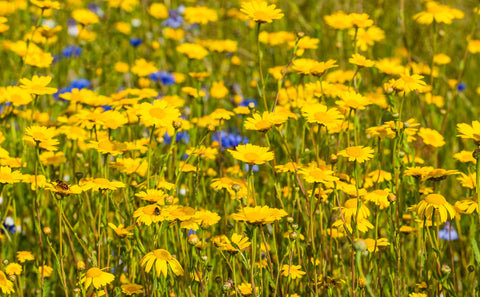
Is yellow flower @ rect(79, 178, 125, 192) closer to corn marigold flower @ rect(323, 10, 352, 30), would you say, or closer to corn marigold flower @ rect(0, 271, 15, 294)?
corn marigold flower @ rect(0, 271, 15, 294)

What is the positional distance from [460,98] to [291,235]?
2.66 m

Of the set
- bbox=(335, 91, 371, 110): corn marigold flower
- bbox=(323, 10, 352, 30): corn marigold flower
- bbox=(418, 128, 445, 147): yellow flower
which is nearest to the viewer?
bbox=(335, 91, 371, 110): corn marigold flower

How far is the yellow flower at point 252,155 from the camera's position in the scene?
1691 millimetres

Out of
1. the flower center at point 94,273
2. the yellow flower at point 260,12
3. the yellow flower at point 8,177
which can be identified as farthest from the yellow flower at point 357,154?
A: the yellow flower at point 8,177

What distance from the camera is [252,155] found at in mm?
1744

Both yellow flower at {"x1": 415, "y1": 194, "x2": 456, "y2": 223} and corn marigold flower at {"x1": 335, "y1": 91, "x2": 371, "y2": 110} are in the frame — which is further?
corn marigold flower at {"x1": 335, "y1": 91, "x2": 371, "y2": 110}

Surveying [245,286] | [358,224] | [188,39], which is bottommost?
[245,286]

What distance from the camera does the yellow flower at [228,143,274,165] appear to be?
169 centimetres

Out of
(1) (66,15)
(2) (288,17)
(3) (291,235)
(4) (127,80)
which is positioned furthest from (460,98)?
(1) (66,15)

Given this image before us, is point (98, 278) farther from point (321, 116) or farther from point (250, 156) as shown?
point (321, 116)

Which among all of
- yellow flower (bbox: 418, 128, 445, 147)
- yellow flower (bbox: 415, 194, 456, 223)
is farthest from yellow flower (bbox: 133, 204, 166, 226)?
yellow flower (bbox: 418, 128, 445, 147)

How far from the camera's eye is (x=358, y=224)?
1.84 metres

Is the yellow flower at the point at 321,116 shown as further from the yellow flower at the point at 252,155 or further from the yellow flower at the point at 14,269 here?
the yellow flower at the point at 14,269

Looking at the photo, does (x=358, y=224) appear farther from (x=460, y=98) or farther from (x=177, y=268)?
(x=460, y=98)
